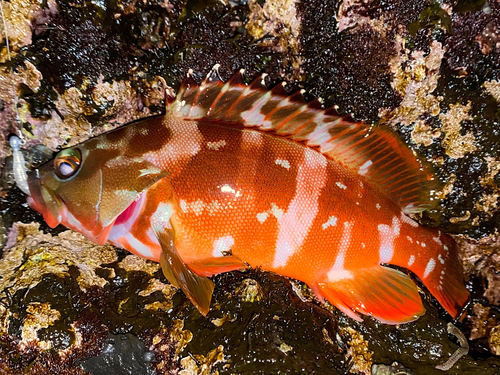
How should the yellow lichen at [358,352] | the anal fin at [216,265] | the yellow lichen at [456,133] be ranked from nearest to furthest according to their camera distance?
the anal fin at [216,265] → the yellow lichen at [358,352] → the yellow lichen at [456,133]

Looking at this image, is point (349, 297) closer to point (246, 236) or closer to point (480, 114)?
point (246, 236)

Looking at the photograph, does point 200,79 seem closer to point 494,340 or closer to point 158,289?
point 158,289

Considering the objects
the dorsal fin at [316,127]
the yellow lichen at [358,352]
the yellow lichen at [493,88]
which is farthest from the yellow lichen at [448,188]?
the yellow lichen at [358,352]

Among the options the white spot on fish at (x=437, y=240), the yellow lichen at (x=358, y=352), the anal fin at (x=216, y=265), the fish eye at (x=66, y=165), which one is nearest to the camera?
the fish eye at (x=66, y=165)

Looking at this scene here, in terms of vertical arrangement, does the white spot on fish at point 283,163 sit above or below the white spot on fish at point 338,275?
above

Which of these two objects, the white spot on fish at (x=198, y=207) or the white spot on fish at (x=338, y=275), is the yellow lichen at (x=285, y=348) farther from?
the white spot on fish at (x=198, y=207)

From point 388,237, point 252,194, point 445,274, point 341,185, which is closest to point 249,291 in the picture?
point 252,194

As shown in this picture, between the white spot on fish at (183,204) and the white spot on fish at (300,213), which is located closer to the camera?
the white spot on fish at (183,204)
